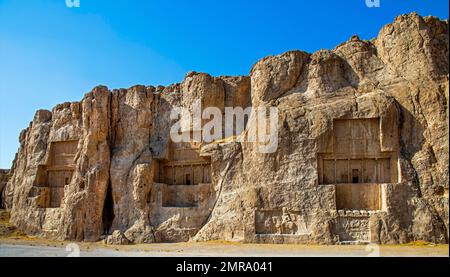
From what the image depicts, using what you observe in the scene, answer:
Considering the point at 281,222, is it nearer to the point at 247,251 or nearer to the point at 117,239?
the point at 247,251

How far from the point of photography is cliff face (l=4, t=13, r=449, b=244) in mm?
27375

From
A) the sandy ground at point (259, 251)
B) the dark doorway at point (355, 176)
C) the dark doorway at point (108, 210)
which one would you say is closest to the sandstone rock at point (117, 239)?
the sandy ground at point (259, 251)

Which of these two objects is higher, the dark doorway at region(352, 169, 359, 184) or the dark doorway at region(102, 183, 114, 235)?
the dark doorway at region(352, 169, 359, 184)

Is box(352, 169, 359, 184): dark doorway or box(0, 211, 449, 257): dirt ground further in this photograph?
box(352, 169, 359, 184): dark doorway

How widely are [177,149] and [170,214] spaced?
5311 mm

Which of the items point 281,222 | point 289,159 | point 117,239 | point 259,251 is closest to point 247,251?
point 259,251

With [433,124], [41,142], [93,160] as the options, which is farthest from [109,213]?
[433,124]

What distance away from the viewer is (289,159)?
29547 mm

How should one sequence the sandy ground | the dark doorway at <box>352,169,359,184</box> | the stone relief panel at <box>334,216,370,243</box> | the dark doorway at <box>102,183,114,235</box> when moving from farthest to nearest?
the dark doorway at <box>102,183,114,235</box>
the dark doorway at <box>352,169,359,184</box>
the stone relief panel at <box>334,216,370,243</box>
the sandy ground

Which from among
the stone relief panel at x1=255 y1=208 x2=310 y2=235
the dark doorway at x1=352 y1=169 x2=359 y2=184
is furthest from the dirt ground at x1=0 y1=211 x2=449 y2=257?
the dark doorway at x1=352 y1=169 x2=359 y2=184

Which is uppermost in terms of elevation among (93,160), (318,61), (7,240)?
(318,61)

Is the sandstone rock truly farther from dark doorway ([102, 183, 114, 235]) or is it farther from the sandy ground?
dark doorway ([102, 183, 114, 235])

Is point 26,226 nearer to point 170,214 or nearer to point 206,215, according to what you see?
point 170,214
